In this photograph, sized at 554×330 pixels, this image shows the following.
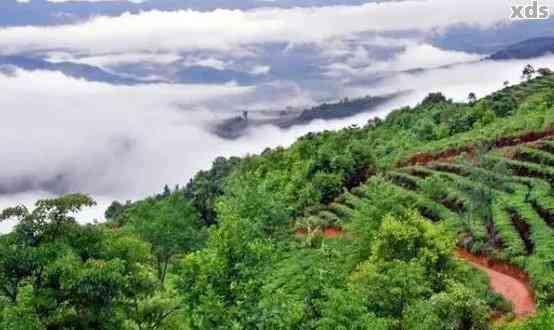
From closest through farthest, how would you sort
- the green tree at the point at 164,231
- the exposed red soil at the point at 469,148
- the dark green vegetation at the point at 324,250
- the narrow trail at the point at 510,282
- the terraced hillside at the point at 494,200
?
1. the dark green vegetation at the point at 324,250
2. the narrow trail at the point at 510,282
3. the terraced hillside at the point at 494,200
4. the green tree at the point at 164,231
5. the exposed red soil at the point at 469,148

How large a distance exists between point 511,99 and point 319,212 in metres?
55.1

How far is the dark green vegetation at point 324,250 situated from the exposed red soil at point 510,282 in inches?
26.9

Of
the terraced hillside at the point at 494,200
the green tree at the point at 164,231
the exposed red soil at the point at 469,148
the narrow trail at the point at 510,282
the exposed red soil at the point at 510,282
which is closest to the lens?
the narrow trail at the point at 510,282

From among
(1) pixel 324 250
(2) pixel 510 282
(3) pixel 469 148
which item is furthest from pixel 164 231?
(3) pixel 469 148

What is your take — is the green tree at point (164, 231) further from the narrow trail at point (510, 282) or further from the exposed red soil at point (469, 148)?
the exposed red soil at point (469, 148)

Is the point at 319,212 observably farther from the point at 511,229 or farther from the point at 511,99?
the point at 511,99

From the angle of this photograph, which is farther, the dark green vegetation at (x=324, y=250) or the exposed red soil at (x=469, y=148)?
the exposed red soil at (x=469, y=148)

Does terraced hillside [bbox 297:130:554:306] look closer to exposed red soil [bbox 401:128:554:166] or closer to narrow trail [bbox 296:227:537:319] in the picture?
exposed red soil [bbox 401:128:554:166]

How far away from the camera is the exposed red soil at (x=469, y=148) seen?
82750mm

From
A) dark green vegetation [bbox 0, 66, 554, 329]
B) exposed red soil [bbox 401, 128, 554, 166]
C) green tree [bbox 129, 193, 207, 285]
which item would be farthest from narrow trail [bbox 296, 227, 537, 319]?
exposed red soil [bbox 401, 128, 554, 166]

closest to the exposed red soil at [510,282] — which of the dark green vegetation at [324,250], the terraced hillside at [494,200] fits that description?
the terraced hillside at [494,200]

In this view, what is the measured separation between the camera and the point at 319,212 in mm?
81125

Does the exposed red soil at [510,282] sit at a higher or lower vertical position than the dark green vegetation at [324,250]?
lower

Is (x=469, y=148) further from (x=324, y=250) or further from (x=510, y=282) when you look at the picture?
(x=324, y=250)
